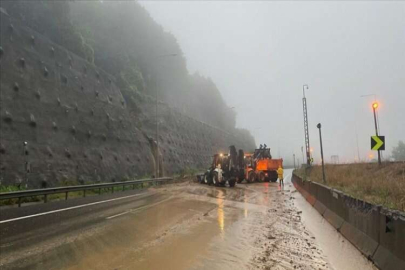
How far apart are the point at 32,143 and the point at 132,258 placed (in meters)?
18.4

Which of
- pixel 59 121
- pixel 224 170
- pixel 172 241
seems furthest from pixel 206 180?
pixel 172 241

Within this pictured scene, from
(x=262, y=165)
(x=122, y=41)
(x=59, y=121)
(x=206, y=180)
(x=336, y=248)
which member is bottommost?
(x=336, y=248)

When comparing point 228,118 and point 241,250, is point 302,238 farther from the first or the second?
point 228,118

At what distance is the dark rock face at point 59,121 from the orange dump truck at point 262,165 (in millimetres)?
11590

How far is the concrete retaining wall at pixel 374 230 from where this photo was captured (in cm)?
527

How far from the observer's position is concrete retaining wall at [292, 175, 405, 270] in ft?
17.3

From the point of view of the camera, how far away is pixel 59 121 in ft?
84.0

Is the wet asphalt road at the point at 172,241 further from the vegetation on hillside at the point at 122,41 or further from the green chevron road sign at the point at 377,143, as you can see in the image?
the vegetation on hillside at the point at 122,41

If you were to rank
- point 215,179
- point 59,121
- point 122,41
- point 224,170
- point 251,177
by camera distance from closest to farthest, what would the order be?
point 59,121 < point 215,179 < point 224,170 < point 251,177 < point 122,41

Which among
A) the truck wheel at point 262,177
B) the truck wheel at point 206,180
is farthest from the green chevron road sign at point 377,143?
the truck wheel at point 262,177

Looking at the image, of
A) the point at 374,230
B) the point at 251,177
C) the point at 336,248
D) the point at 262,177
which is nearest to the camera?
the point at 374,230

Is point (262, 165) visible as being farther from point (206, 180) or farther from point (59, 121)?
point (59, 121)

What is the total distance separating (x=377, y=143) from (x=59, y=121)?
23272 millimetres

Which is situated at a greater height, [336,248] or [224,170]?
[224,170]
